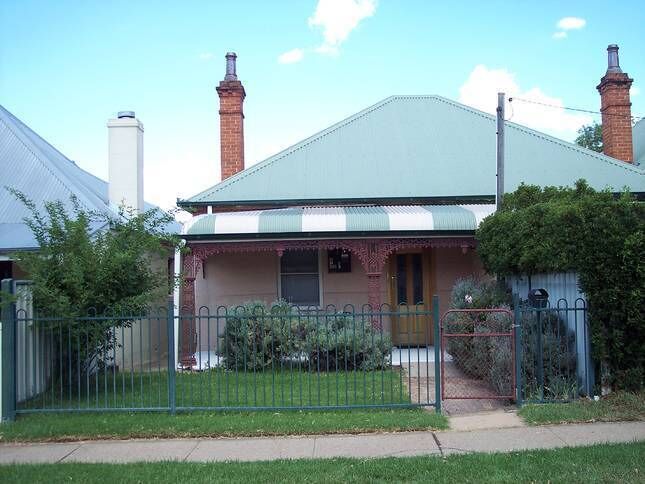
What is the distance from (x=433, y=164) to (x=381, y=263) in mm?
3461

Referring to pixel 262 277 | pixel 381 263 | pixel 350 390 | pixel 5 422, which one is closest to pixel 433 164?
pixel 381 263

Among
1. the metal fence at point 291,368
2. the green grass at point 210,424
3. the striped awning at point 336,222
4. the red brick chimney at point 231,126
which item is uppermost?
the red brick chimney at point 231,126

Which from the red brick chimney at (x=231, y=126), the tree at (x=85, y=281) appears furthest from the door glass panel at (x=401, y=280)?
the tree at (x=85, y=281)

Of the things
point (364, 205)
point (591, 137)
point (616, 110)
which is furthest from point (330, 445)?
point (591, 137)

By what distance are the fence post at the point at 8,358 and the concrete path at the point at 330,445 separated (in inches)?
36.1

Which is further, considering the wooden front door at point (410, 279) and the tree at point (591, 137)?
the tree at point (591, 137)

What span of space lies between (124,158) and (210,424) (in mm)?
8478

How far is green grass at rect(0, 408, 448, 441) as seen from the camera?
25.0 ft

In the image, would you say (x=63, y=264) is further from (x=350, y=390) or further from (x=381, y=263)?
(x=381, y=263)

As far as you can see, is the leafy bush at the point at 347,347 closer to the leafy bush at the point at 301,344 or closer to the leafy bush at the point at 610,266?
the leafy bush at the point at 301,344

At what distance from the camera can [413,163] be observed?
15.7 metres

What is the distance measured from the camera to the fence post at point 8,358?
8.27m

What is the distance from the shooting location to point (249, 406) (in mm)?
8555

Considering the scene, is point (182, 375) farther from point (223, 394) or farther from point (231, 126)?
point (231, 126)
